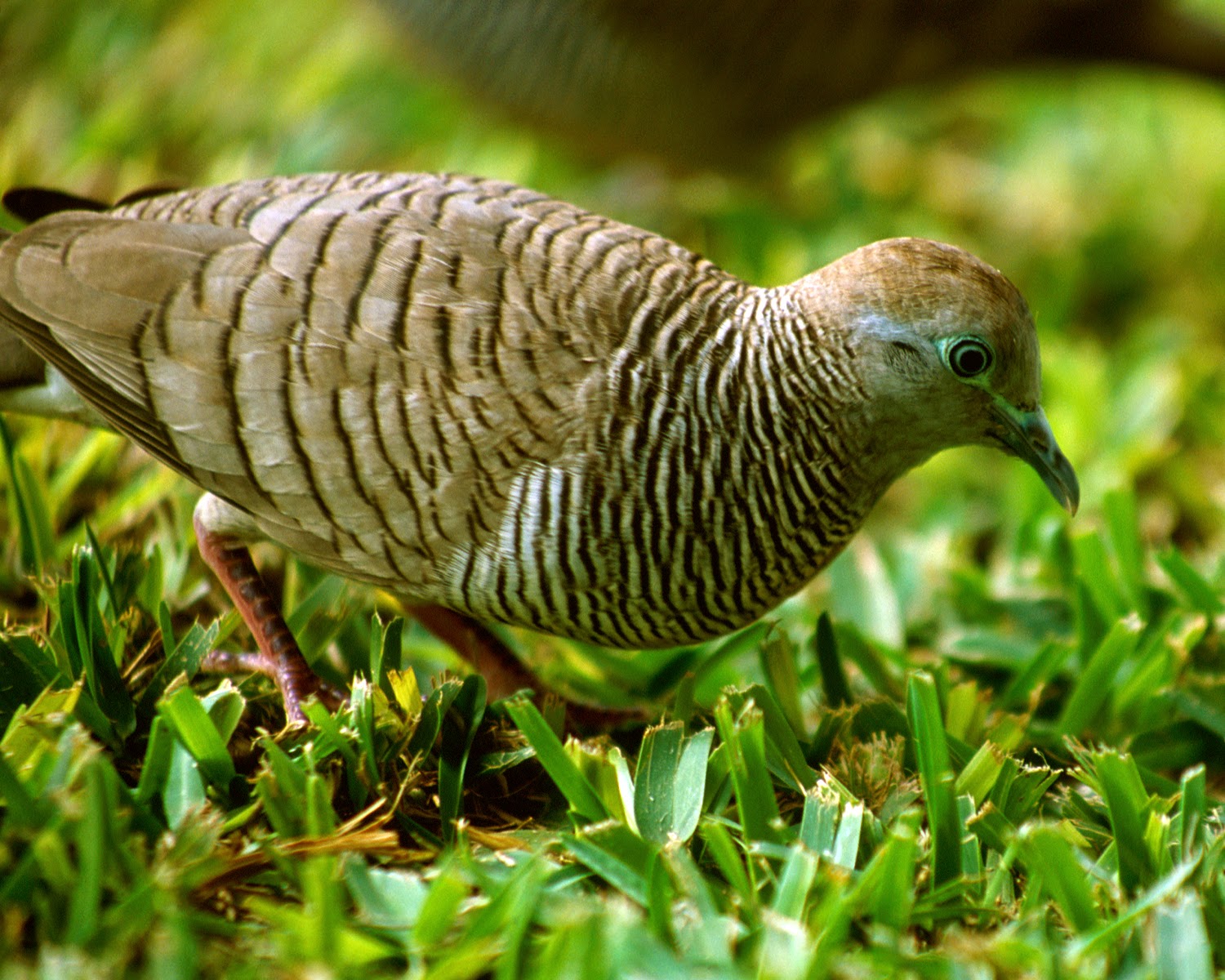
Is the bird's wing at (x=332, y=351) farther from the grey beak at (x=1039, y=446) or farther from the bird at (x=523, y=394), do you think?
the grey beak at (x=1039, y=446)

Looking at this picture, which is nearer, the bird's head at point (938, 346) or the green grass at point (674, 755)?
the green grass at point (674, 755)

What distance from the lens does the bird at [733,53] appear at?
463 centimetres

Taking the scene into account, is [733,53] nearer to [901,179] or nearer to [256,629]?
[901,179]

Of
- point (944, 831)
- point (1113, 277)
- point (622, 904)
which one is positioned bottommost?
point (622, 904)

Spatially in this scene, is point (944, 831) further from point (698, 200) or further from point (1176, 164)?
point (1176, 164)

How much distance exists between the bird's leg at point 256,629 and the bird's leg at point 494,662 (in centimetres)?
37

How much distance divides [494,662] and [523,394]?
2.61ft

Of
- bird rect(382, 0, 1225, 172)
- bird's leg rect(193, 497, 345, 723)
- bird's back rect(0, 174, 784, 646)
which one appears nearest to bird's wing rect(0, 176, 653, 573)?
bird's back rect(0, 174, 784, 646)

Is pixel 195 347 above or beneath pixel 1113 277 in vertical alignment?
beneath

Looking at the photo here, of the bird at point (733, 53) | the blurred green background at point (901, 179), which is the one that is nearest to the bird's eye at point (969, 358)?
the blurred green background at point (901, 179)

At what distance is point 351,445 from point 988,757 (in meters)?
1.26

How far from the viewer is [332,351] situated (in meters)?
2.13

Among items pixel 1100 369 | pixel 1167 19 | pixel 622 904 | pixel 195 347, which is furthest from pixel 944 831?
pixel 1167 19

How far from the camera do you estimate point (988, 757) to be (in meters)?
2.19
